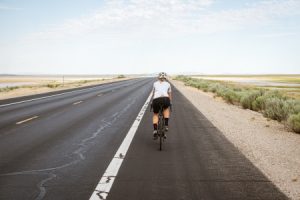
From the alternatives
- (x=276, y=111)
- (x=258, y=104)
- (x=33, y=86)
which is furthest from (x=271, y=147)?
(x=33, y=86)

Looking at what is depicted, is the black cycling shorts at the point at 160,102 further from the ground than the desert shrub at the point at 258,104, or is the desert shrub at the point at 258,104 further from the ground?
the black cycling shorts at the point at 160,102

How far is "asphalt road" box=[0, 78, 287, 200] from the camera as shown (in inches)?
240

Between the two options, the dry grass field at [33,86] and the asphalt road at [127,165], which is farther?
the dry grass field at [33,86]

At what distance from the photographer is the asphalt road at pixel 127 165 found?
6090 millimetres

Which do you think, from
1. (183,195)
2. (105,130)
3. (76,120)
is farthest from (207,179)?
(76,120)

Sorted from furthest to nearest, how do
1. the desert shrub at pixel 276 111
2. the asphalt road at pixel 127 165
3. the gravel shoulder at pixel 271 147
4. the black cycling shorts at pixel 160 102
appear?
1. the desert shrub at pixel 276 111
2. the black cycling shorts at pixel 160 102
3. the gravel shoulder at pixel 271 147
4. the asphalt road at pixel 127 165

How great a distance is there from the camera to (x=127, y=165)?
784 centimetres

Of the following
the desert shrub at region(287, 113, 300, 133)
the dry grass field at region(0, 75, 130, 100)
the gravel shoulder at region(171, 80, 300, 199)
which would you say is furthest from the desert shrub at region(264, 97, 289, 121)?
the dry grass field at region(0, 75, 130, 100)

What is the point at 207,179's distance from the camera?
6.82 metres

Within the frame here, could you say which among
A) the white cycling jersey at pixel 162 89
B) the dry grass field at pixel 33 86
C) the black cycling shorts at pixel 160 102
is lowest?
the dry grass field at pixel 33 86

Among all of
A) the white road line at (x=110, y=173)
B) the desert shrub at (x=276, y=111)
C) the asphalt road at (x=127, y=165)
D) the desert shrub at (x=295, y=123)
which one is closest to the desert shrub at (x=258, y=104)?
the desert shrub at (x=276, y=111)

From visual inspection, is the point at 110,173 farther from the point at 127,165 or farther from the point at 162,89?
the point at 162,89

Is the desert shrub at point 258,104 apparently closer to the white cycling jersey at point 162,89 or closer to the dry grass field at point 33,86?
the white cycling jersey at point 162,89

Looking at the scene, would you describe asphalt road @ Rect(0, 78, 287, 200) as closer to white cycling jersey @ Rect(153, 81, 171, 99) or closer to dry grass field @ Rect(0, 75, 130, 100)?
white cycling jersey @ Rect(153, 81, 171, 99)
